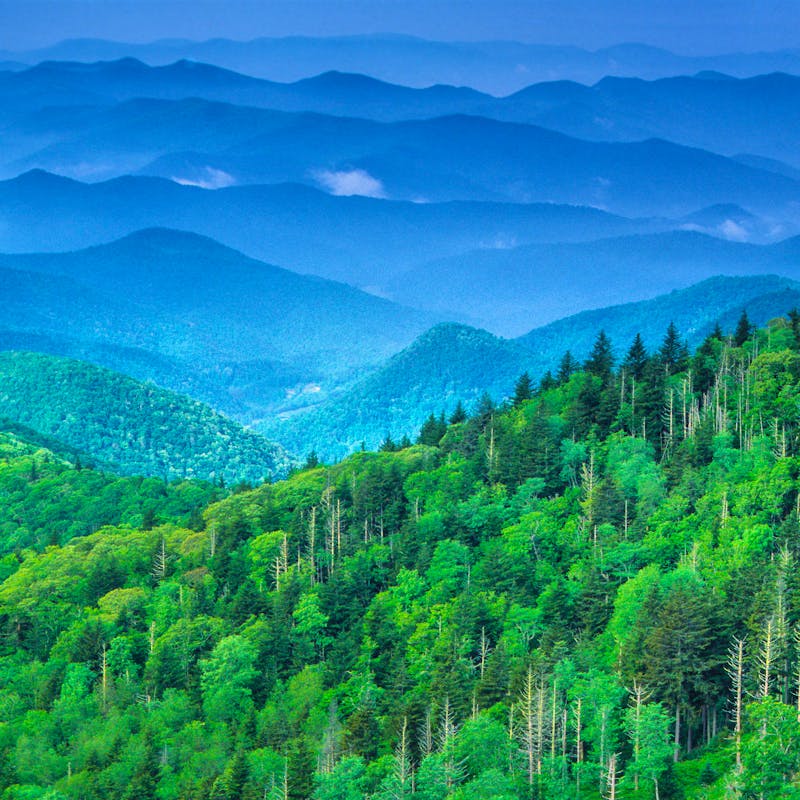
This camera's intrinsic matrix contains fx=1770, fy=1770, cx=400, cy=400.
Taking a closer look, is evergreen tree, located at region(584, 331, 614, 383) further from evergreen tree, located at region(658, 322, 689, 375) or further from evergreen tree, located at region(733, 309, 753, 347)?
evergreen tree, located at region(733, 309, 753, 347)

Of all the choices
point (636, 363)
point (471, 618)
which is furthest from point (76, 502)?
point (471, 618)

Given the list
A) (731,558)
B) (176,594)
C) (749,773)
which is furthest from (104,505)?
(749,773)

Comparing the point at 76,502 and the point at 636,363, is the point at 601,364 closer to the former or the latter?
the point at 636,363

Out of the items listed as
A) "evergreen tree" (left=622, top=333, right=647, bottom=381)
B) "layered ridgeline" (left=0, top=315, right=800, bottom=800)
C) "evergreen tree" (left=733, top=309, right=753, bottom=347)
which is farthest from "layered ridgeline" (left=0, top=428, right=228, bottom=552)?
"evergreen tree" (left=733, top=309, right=753, bottom=347)

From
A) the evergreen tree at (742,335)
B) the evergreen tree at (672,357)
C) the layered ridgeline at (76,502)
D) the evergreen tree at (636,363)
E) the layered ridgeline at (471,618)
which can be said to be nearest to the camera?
the layered ridgeline at (471,618)

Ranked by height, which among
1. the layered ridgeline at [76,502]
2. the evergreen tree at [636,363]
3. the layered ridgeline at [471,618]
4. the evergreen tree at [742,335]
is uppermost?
the evergreen tree at [742,335]

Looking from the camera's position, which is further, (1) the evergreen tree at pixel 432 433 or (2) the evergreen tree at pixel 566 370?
(1) the evergreen tree at pixel 432 433

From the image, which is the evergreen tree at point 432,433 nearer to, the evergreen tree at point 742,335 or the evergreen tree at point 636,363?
the evergreen tree at point 636,363

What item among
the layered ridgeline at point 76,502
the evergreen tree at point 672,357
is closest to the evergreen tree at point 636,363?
the evergreen tree at point 672,357
